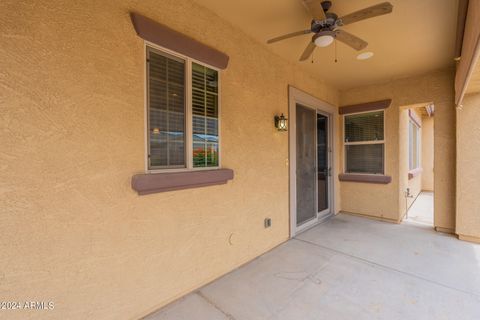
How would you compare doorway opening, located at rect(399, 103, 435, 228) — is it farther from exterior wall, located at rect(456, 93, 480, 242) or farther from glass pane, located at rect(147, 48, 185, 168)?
glass pane, located at rect(147, 48, 185, 168)

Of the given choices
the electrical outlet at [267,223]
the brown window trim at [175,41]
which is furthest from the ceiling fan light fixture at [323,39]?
the electrical outlet at [267,223]

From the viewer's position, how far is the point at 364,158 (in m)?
4.73

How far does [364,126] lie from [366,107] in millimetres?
405

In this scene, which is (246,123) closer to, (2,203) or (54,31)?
(54,31)

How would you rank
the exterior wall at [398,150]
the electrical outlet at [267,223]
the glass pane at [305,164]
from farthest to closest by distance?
the glass pane at [305,164] → the exterior wall at [398,150] → the electrical outlet at [267,223]

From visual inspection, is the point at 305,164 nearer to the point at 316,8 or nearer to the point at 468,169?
the point at 468,169

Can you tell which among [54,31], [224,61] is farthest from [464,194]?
[54,31]

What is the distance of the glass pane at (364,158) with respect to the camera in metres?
4.54

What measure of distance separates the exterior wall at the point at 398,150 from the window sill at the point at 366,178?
0.35 ft

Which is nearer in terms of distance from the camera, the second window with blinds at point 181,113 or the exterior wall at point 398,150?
the second window with blinds at point 181,113

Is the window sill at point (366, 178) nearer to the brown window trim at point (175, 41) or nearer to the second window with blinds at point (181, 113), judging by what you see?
the second window with blinds at point (181, 113)

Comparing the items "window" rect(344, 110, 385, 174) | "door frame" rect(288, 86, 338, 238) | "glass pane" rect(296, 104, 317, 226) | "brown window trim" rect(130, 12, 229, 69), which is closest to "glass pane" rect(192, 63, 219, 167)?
"brown window trim" rect(130, 12, 229, 69)

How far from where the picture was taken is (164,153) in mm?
1994

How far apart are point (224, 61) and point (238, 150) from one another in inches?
40.2
